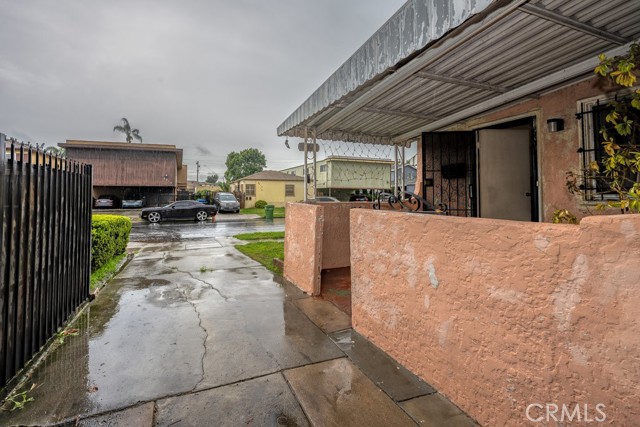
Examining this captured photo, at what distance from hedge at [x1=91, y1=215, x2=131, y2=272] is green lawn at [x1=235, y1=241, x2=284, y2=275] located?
9.75 feet

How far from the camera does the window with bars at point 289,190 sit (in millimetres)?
30906

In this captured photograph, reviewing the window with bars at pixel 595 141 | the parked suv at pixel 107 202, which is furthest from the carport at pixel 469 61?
the parked suv at pixel 107 202

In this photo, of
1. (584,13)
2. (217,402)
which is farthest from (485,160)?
(217,402)

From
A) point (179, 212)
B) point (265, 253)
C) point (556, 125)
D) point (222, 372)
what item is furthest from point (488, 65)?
point (179, 212)

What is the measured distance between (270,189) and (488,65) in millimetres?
28208

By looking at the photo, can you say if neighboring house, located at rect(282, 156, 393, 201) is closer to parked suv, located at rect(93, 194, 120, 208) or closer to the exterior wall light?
parked suv, located at rect(93, 194, 120, 208)

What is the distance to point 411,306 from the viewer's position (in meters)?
2.27

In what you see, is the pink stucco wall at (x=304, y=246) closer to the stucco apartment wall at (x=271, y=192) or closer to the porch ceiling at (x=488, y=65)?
the porch ceiling at (x=488, y=65)

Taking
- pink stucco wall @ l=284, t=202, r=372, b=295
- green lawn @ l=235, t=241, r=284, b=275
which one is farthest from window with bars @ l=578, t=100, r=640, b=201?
green lawn @ l=235, t=241, r=284, b=275

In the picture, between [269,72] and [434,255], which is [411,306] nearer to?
[434,255]

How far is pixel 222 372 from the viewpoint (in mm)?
2393

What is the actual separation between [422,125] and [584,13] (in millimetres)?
3383

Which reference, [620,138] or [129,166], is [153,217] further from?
[620,138]

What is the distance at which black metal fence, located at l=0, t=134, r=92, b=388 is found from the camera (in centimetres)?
220
